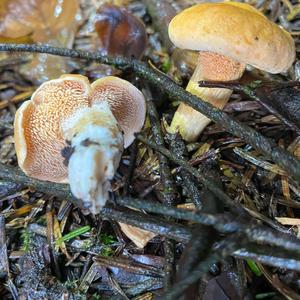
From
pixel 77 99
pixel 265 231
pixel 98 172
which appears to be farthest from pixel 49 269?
pixel 265 231

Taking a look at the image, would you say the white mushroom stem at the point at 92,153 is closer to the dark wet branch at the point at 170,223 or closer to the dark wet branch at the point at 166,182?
the dark wet branch at the point at 170,223

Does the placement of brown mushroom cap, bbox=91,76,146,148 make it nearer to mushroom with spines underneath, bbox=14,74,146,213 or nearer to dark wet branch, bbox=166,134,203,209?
mushroom with spines underneath, bbox=14,74,146,213

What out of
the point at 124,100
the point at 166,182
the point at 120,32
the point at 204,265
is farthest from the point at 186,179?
the point at 120,32

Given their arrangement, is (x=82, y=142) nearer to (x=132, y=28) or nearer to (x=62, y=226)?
(x=62, y=226)

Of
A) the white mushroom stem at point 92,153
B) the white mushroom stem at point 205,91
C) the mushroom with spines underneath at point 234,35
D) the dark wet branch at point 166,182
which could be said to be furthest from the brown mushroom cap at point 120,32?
the white mushroom stem at point 92,153

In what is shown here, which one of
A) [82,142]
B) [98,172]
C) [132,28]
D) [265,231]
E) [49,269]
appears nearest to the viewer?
[265,231]

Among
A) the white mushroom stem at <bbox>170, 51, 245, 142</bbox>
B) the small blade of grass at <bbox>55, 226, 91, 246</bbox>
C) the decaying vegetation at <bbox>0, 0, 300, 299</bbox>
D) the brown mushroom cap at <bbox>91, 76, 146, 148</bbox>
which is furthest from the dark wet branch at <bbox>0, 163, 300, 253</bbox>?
the white mushroom stem at <bbox>170, 51, 245, 142</bbox>

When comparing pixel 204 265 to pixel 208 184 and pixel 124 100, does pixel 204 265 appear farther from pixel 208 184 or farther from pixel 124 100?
pixel 124 100
